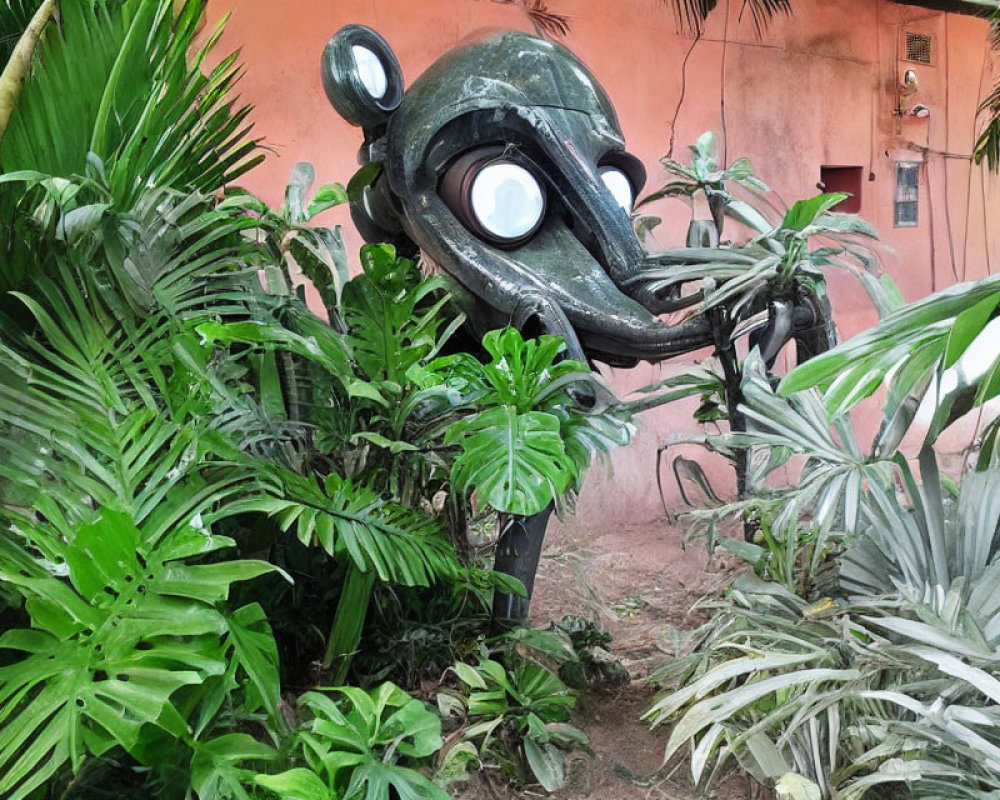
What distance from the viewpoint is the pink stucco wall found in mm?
3762

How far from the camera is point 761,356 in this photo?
7.47 feet

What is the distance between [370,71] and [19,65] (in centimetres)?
92

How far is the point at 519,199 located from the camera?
7.56 feet

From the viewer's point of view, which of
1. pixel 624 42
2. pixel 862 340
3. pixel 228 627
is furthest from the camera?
pixel 624 42

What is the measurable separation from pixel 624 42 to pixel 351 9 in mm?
1411

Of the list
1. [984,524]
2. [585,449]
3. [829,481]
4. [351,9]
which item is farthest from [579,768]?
[351,9]

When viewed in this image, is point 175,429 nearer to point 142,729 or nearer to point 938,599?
point 142,729

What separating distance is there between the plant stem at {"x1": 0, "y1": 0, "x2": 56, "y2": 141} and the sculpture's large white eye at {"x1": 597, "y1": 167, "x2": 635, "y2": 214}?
1326mm

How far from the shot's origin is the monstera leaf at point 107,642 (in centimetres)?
126

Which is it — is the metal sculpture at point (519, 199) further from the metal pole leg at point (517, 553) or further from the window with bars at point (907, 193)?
the window with bars at point (907, 193)

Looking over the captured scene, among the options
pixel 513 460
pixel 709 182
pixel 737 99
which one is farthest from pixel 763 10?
pixel 513 460

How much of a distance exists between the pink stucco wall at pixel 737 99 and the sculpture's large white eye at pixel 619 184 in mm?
1438

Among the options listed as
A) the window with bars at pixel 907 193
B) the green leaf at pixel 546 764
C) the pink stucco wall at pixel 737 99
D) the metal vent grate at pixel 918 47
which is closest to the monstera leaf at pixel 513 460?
the green leaf at pixel 546 764

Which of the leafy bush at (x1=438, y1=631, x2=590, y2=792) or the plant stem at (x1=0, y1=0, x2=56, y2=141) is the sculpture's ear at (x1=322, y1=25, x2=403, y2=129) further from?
the leafy bush at (x1=438, y1=631, x2=590, y2=792)
